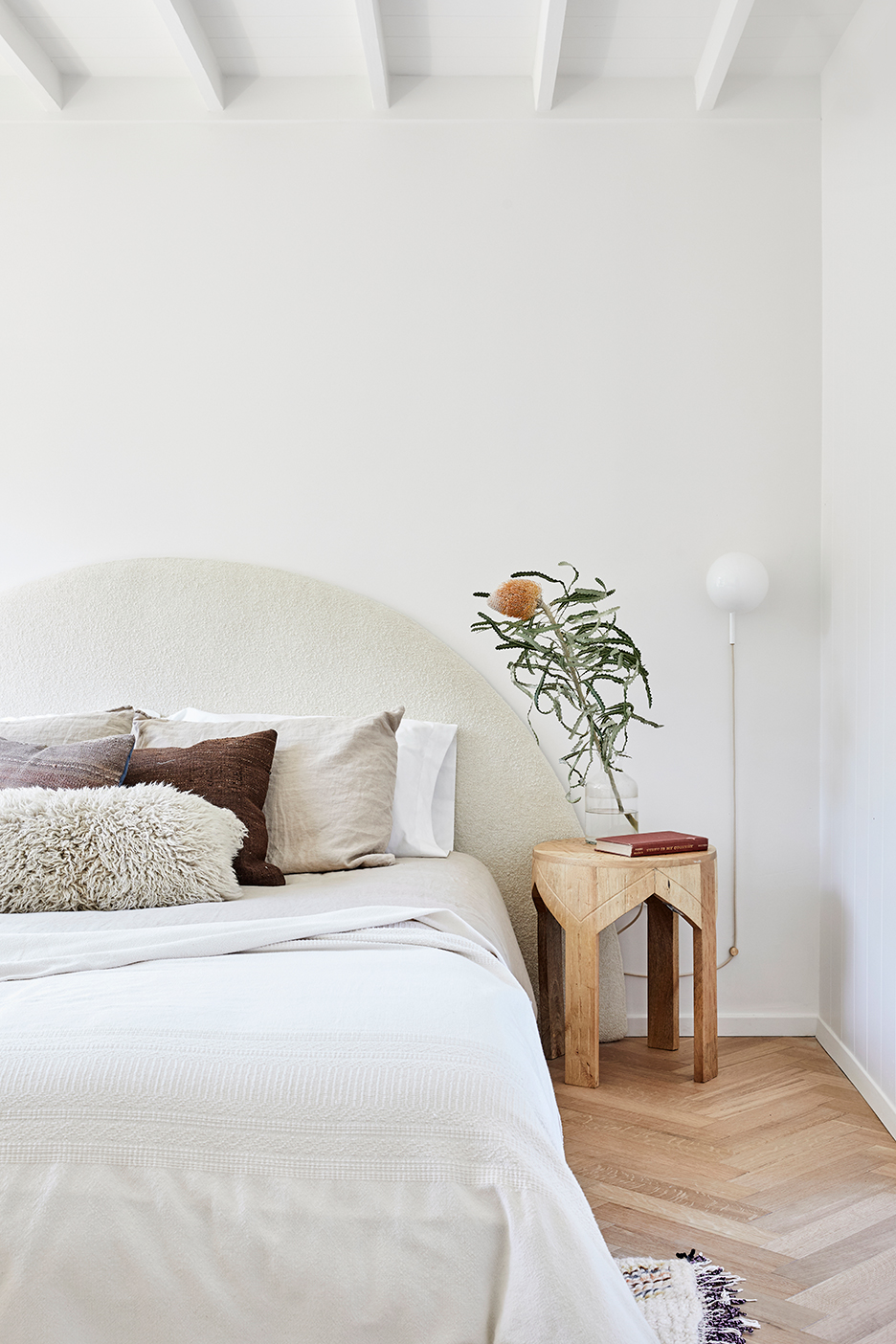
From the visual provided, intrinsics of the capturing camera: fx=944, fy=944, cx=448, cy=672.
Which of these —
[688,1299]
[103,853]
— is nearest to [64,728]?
[103,853]

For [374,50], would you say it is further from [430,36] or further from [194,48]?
[194,48]

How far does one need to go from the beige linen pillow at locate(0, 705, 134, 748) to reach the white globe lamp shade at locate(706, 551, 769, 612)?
5.30 ft

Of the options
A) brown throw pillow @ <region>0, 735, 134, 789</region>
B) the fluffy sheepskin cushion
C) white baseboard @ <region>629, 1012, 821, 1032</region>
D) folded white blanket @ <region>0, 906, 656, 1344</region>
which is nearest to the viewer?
folded white blanket @ <region>0, 906, 656, 1344</region>

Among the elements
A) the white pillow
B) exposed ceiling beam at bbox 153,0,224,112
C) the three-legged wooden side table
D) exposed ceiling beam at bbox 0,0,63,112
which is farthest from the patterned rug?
exposed ceiling beam at bbox 0,0,63,112

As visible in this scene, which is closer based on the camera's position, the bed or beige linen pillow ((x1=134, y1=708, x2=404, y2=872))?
the bed

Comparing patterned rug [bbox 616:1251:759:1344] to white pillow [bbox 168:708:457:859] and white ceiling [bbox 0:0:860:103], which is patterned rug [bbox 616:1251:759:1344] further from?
white ceiling [bbox 0:0:860:103]

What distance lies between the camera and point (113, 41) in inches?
104

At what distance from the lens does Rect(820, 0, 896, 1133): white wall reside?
220cm

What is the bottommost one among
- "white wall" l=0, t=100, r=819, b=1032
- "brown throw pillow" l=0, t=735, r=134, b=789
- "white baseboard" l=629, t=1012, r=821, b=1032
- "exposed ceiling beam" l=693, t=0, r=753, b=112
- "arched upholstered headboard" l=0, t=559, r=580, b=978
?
"white baseboard" l=629, t=1012, r=821, b=1032

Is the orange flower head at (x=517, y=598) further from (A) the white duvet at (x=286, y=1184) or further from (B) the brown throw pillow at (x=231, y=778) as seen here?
(A) the white duvet at (x=286, y=1184)

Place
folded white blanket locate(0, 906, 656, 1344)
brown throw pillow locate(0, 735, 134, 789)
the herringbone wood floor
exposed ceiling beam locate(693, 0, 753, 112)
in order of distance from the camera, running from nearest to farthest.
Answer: folded white blanket locate(0, 906, 656, 1344) → the herringbone wood floor → brown throw pillow locate(0, 735, 134, 789) → exposed ceiling beam locate(693, 0, 753, 112)

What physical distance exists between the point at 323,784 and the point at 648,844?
2.64 feet

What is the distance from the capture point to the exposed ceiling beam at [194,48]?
2432mm

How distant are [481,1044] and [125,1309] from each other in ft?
1.49
